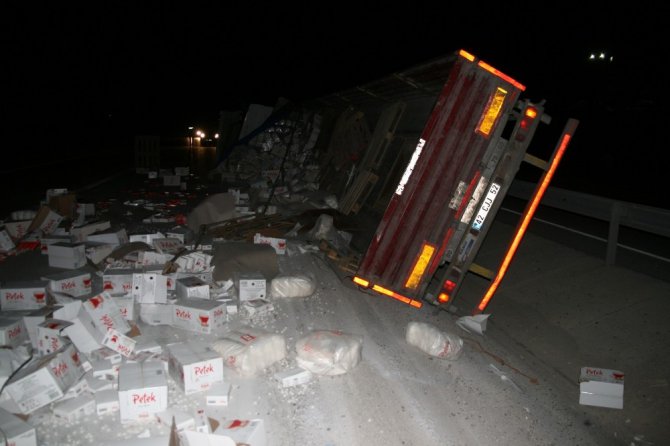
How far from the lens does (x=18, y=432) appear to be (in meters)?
2.59

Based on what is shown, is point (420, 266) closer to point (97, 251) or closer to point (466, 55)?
point (466, 55)

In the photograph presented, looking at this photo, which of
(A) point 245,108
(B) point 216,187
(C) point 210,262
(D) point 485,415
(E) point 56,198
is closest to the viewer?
(D) point 485,415

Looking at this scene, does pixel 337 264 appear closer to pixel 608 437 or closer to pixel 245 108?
pixel 608 437

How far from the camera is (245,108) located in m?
17.9

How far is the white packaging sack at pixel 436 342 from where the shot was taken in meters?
3.88

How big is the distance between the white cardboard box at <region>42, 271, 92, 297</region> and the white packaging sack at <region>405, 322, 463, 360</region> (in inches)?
149

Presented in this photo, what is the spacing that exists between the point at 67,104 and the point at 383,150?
4401cm

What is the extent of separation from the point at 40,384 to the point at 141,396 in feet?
2.60

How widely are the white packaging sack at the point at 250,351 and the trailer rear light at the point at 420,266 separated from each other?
1622mm

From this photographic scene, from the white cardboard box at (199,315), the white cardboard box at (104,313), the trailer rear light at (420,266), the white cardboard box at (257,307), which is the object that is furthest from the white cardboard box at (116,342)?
the trailer rear light at (420,266)

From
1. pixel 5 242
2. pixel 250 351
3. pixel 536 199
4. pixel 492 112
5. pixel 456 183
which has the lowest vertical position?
pixel 5 242

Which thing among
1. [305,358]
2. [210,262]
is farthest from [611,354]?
[210,262]

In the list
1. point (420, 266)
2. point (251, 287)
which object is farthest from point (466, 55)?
point (251, 287)

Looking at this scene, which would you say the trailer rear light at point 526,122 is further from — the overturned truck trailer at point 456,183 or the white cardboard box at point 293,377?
the white cardboard box at point 293,377
